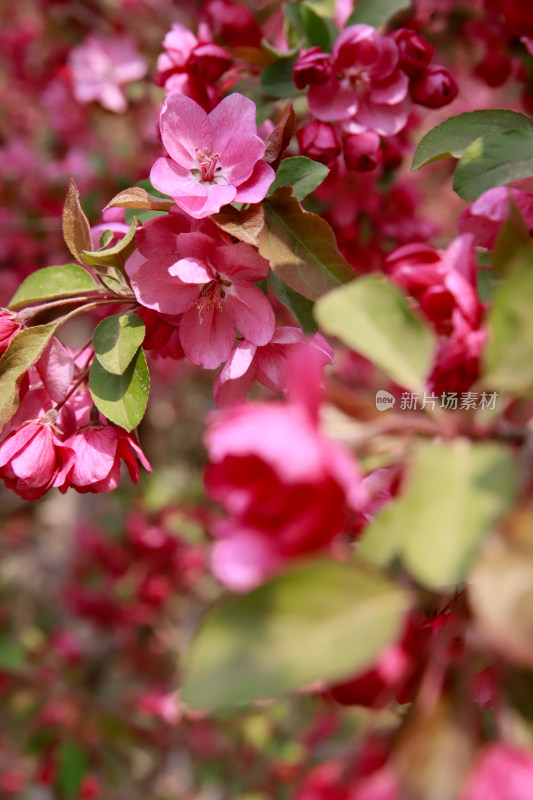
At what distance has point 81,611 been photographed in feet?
8.59

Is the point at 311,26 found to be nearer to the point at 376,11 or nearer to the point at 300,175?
the point at 376,11

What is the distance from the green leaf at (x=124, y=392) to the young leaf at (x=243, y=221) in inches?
6.4

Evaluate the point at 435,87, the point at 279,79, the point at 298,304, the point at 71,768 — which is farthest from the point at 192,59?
the point at 71,768

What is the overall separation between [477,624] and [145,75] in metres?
1.89

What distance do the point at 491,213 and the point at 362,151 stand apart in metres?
0.33

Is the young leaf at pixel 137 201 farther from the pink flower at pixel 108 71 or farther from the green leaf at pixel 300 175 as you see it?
the pink flower at pixel 108 71

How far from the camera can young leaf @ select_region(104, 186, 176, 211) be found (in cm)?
67

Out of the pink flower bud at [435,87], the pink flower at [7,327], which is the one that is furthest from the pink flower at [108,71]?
the pink flower at [7,327]

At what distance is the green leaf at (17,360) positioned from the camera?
2.28 ft

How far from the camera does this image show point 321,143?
0.89 meters

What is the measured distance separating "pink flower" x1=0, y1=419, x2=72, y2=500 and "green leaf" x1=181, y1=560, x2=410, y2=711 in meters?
0.36

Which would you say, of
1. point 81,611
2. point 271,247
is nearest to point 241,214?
point 271,247

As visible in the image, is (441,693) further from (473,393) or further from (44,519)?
(44,519)

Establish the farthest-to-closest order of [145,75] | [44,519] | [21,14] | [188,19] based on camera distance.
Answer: [44,519]
[21,14]
[188,19]
[145,75]
